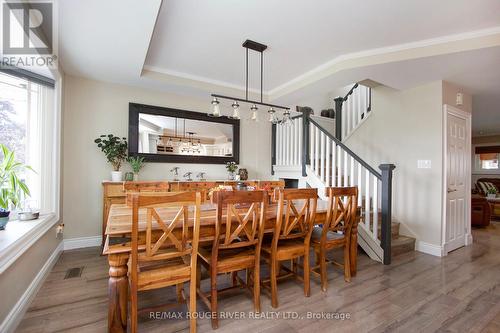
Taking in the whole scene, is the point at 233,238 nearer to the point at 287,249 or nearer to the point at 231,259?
the point at 231,259

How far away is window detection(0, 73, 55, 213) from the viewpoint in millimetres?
2330

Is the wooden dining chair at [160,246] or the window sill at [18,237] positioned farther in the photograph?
the window sill at [18,237]

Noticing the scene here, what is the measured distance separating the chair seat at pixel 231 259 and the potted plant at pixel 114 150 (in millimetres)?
2203

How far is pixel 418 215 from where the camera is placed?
354cm

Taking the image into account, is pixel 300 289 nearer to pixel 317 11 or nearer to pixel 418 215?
pixel 418 215

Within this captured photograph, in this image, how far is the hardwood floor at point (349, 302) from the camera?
1.75m

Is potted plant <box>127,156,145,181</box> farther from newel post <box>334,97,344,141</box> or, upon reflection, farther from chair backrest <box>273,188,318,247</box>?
newel post <box>334,97,344,141</box>

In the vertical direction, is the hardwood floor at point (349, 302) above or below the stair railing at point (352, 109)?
below

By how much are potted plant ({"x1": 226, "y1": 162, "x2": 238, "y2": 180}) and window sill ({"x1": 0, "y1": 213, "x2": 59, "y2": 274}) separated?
2691 mm

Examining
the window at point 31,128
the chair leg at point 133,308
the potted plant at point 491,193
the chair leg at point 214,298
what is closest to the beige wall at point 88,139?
the window at point 31,128

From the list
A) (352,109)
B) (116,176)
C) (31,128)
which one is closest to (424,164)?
(352,109)

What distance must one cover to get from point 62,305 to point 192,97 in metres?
3.35

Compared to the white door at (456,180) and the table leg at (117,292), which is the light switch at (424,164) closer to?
the white door at (456,180)

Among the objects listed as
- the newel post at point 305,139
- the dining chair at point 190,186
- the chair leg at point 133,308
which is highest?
the newel post at point 305,139
